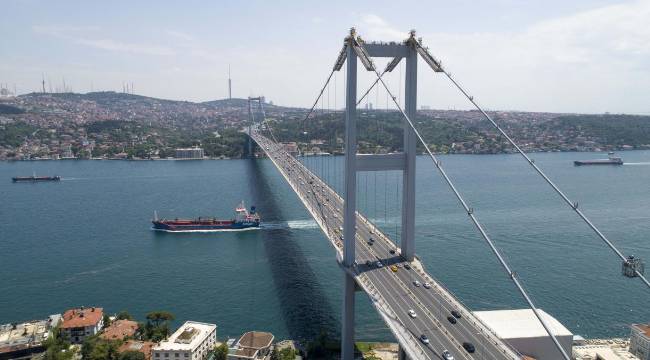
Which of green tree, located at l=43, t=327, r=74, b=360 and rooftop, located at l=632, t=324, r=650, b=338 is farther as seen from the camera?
rooftop, located at l=632, t=324, r=650, b=338

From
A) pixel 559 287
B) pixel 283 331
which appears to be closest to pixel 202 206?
pixel 283 331

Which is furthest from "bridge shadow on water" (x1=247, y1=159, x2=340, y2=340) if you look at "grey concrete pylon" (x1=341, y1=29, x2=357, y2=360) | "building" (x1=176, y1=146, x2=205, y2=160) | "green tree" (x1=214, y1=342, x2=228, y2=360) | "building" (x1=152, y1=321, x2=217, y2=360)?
"building" (x1=176, y1=146, x2=205, y2=160)

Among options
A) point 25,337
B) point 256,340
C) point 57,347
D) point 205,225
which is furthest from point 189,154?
point 256,340

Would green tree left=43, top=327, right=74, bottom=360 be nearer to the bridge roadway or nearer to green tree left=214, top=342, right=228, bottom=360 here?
green tree left=214, top=342, right=228, bottom=360

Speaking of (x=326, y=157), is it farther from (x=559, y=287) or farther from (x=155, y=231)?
(x=559, y=287)

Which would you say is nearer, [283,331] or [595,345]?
[595,345]

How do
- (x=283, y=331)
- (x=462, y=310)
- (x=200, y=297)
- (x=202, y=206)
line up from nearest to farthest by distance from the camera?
(x=462, y=310)
(x=283, y=331)
(x=200, y=297)
(x=202, y=206)
